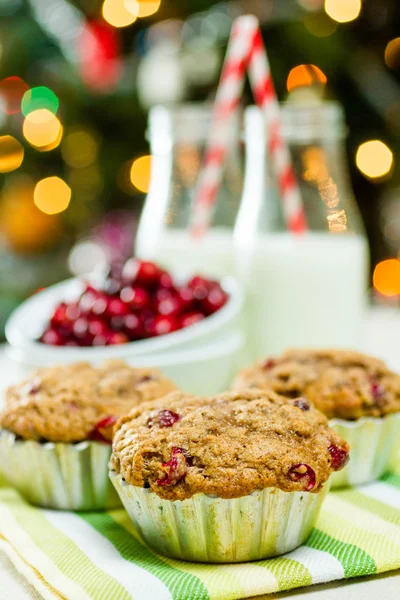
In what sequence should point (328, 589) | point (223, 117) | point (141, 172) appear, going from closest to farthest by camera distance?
1. point (328, 589)
2. point (223, 117)
3. point (141, 172)

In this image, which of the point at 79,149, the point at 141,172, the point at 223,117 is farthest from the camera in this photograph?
the point at 141,172

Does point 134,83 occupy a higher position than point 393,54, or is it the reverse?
point 393,54

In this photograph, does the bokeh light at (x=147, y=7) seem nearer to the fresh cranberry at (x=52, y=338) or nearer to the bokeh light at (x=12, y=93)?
the bokeh light at (x=12, y=93)

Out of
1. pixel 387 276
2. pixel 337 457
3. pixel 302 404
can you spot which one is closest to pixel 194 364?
pixel 302 404

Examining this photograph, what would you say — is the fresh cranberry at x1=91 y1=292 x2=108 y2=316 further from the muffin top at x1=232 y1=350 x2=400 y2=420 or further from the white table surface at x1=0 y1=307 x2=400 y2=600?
the white table surface at x1=0 y1=307 x2=400 y2=600

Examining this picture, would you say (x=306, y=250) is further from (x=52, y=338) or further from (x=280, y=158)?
(x=52, y=338)

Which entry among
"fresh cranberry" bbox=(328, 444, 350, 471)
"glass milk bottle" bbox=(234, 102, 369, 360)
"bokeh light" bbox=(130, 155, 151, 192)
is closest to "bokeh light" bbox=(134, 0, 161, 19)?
"bokeh light" bbox=(130, 155, 151, 192)

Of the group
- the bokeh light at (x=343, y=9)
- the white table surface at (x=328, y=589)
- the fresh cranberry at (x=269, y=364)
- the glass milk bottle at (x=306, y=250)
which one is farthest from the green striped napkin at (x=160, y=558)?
the bokeh light at (x=343, y=9)
